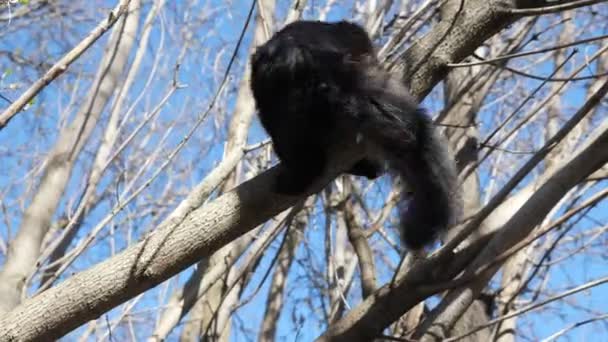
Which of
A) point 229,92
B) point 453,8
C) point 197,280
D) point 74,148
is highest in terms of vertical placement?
point 229,92

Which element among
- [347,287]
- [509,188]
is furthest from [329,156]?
[347,287]

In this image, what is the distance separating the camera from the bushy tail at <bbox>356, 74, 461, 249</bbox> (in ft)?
8.68

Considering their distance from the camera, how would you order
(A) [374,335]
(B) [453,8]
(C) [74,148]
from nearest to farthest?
(B) [453,8], (A) [374,335], (C) [74,148]

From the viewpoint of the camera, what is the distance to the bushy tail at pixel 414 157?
104 inches

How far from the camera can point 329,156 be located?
287 cm

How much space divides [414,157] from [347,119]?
23 cm

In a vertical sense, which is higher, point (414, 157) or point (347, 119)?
point (347, 119)

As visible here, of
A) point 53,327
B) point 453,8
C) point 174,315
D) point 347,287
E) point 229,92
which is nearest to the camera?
point 53,327

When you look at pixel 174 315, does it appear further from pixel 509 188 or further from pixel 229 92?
pixel 229 92

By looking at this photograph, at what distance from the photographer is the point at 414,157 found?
271 centimetres

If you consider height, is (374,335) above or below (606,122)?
below

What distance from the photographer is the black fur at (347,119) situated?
267 cm

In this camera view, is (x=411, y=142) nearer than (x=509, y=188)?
Yes

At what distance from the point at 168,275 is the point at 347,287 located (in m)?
2.39
